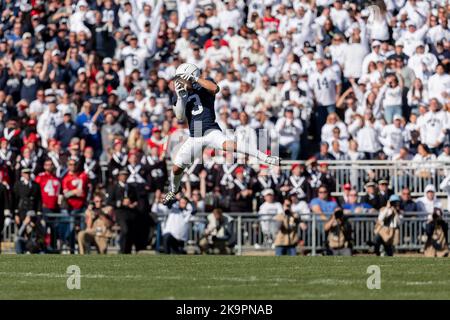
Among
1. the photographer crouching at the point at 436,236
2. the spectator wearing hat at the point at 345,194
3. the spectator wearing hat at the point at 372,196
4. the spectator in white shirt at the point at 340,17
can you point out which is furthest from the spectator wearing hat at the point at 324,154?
the spectator in white shirt at the point at 340,17

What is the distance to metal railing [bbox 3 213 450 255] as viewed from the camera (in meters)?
23.7

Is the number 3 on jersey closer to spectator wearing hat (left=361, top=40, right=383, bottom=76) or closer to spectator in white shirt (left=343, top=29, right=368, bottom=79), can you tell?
spectator wearing hat (left=361, top=40, right=383, bottom=76)

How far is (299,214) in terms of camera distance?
23531mm

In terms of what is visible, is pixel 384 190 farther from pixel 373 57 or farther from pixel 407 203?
pixel 373 57

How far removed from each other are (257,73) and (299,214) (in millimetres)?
5267

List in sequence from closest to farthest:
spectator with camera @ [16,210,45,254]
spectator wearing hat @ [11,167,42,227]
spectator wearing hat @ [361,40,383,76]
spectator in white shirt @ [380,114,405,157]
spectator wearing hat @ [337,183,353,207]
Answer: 1. spectator with camera @ [16,210,45,254]
2. spectator wearing hat @ [11,167,42,227]
3. spectator wearing hat @ [337,183,353,207]
4. spectator in white shirt @ [380,114,405,157]
5. spectator wearing hat @ [361,40,383,76]

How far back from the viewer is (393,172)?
25359 mm

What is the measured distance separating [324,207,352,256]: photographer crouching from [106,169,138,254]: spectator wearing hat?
336 centimetres

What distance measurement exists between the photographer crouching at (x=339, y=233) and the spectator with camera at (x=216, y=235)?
1.83m

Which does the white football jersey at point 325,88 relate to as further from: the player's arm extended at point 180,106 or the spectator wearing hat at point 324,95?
the player's arm extended at point 180,106

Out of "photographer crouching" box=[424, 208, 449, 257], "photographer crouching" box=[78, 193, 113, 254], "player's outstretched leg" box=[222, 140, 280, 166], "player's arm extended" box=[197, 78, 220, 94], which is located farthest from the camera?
"photographer crouching" box=[78, 193, 113, 254]

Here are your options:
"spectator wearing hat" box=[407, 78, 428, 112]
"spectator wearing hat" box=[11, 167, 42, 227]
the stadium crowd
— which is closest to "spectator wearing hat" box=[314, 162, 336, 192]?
the stadium crowd
